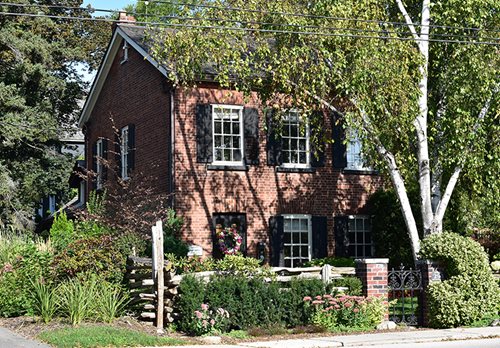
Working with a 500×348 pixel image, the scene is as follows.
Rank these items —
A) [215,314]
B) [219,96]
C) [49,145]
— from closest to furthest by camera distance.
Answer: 1. [215,314]
2. [219,96]
3. [49,145]

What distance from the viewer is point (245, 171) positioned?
2706cm

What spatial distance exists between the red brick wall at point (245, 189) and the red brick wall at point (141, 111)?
68 cm

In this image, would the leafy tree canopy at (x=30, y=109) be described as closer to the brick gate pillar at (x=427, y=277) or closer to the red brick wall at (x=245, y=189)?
the red brick wall at (x=245, y=189)

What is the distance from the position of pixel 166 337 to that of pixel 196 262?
3362 millimetres

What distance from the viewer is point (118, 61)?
32000 mm

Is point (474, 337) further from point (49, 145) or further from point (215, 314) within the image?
point (49, 145)

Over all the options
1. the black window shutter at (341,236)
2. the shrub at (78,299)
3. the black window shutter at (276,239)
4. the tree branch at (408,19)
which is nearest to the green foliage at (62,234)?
the shrub at (78,299)

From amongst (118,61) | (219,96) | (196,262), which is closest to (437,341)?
(196,262)

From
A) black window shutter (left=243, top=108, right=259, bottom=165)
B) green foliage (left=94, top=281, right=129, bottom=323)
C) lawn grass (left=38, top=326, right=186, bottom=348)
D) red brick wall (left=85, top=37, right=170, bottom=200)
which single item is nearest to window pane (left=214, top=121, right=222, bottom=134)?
black window shutter (left=243, top=108, right=259, bottom=165)

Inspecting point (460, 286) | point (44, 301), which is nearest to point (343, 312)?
point (460, 286)

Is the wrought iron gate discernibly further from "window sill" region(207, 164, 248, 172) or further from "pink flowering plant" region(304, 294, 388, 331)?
"window sill" region(207, 164, 248, 172)

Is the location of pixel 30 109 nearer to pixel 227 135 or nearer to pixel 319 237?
pixel 227 135

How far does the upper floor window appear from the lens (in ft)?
99.1

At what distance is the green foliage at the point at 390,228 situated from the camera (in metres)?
27.2
